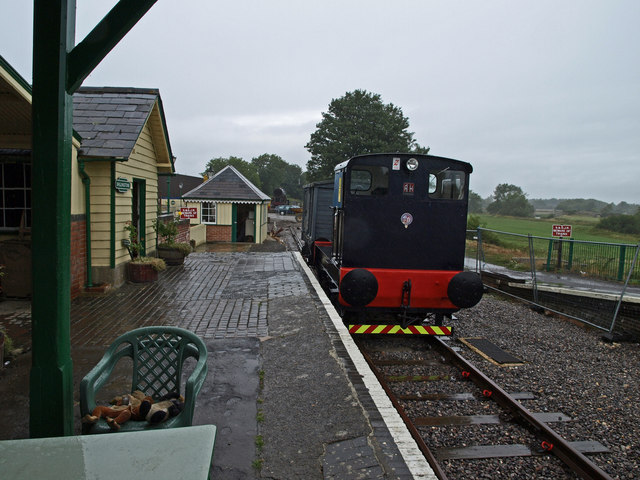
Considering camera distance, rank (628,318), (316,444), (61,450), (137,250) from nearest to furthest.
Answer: (61,450) → (316,444) → (628,318) → (137,250)

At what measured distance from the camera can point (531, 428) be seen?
4.62 m

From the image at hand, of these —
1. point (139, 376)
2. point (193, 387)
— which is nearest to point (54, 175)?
point (193, 387)

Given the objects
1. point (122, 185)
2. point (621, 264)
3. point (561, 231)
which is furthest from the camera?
point (561, 231)

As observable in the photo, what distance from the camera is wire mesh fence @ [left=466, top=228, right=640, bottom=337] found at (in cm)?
890

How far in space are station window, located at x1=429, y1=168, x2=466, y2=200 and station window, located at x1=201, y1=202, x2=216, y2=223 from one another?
18124 millimetres

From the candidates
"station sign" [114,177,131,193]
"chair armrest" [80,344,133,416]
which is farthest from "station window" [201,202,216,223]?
"chair armrest" [80,344,133,416]

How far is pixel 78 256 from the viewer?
8.23 m

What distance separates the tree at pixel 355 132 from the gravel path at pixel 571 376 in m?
38.5

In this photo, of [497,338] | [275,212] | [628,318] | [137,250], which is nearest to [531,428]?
[497,338]

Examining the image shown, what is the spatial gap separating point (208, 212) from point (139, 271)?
14512 mm

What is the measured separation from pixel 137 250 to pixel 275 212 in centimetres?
5519

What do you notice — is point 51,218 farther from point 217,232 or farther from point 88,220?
point 217,232

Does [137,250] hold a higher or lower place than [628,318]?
higher

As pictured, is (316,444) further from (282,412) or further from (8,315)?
(8,315)
